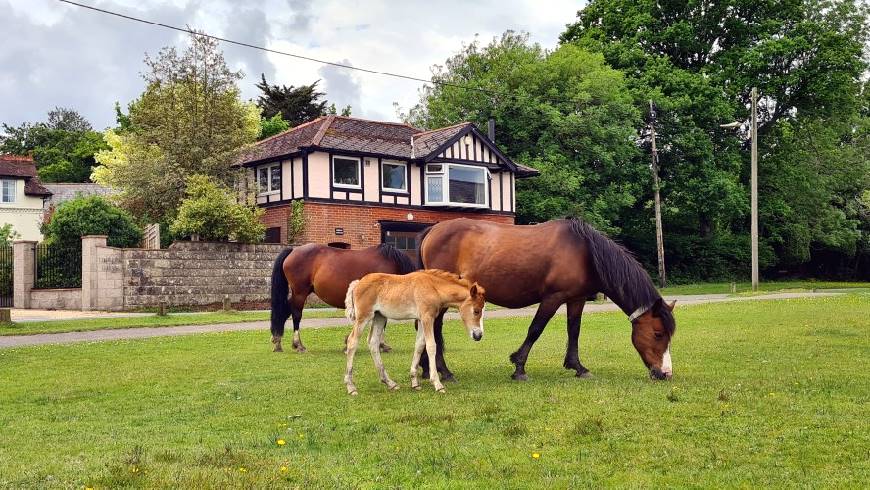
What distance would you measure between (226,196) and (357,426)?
2623 cm

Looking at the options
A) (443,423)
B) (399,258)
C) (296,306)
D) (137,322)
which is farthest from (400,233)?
(443,423)

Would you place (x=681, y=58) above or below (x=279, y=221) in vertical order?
above

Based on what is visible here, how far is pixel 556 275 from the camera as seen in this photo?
11180 millimetres

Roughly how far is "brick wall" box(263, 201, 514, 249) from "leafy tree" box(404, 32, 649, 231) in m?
7.68

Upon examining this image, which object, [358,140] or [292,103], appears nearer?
[358,140]

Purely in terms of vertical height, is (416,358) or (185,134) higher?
(185,134)

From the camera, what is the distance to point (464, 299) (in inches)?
393

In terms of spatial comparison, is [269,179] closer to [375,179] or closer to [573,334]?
[375,179]

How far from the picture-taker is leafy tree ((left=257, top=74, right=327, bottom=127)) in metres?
62.7

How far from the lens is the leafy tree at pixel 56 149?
7388cm

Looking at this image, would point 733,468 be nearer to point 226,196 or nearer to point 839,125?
point 226,196

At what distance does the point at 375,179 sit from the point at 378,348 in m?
31.0

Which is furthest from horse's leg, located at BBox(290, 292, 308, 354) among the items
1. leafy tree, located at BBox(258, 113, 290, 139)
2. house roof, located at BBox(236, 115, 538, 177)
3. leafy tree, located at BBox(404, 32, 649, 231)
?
leafy tree, located at BBox(258, 113, 290, 139)

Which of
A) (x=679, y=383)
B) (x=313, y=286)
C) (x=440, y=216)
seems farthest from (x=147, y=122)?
(x=679, y=383)
